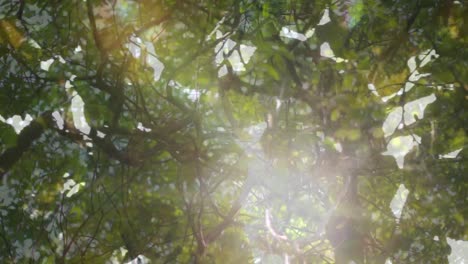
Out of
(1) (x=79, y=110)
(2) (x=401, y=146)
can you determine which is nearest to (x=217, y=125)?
(1) (x=79, y=110)

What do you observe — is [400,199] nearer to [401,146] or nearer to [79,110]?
[401,146]

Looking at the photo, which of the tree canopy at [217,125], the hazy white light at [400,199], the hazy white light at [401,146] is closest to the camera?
the tree canopy at [217,125]

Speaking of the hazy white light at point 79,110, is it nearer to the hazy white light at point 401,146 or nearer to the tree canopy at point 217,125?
the tree canopy at point 217,125

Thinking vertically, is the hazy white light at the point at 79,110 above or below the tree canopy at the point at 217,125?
above

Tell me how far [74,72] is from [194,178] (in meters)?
0.46

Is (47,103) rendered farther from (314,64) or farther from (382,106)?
(382,106)

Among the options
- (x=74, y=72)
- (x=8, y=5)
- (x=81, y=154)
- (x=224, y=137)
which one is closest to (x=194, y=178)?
(x=224, y=137)

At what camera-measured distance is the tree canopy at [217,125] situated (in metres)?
1.20

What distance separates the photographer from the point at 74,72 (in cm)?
124

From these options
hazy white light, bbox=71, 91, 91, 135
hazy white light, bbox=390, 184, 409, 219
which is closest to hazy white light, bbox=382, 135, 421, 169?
hazy white light, bbox=390, 184, 409, 219

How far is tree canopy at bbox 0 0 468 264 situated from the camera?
1.20 metres

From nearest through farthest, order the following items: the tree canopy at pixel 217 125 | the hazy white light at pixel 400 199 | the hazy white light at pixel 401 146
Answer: the tree canopy at pixel 217 125
the hazy white light at pixel 401 146
the hazy white light at pixel 400 199

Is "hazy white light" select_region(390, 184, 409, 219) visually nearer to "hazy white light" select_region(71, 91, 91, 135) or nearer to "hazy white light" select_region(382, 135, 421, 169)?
"hazy white light" select_region(382, 135, 421, 169)

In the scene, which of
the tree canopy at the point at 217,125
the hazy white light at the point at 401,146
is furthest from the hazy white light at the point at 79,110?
the hazy white light at the point at 401,146
